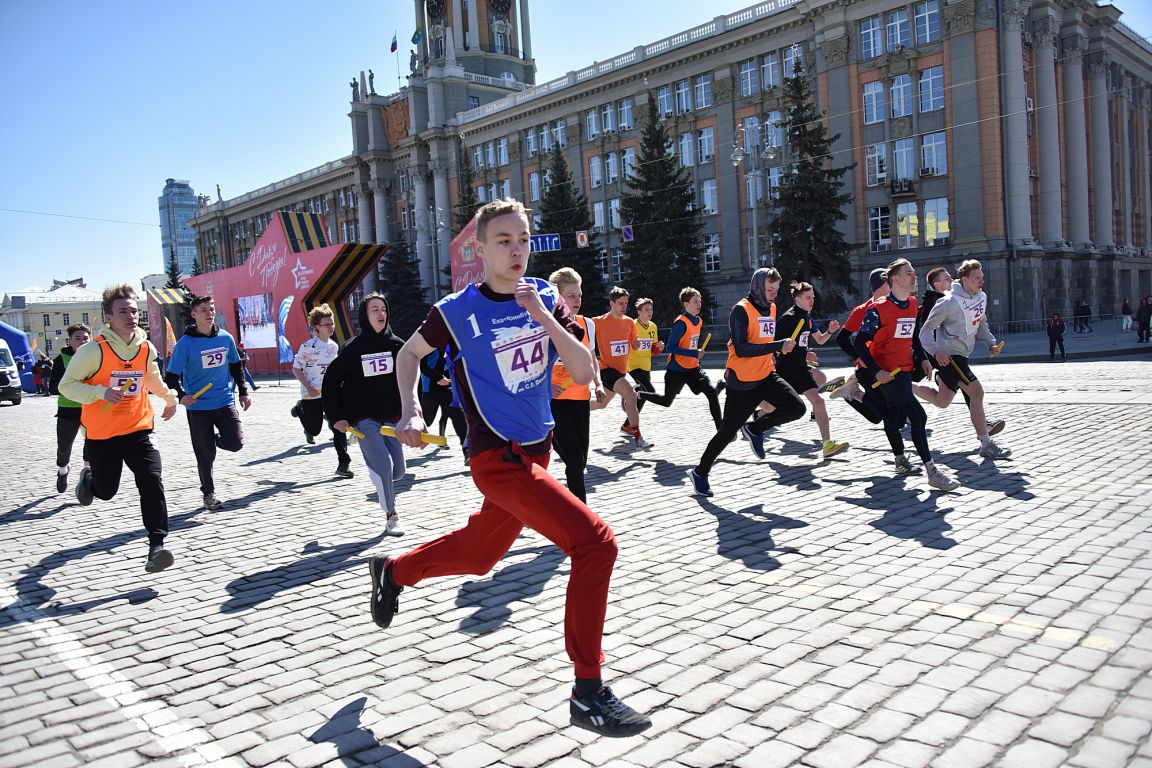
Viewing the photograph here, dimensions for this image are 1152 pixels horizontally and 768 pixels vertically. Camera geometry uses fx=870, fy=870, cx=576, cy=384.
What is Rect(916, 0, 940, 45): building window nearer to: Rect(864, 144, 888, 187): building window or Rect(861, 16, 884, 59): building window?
Rect(861, 16, 884, 59): building window

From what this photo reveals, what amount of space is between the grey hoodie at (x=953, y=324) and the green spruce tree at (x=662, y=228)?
113 feet

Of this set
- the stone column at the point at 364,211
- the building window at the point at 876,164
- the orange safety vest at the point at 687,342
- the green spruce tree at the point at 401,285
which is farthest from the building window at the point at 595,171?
the orange safety vest at the point at 687,342

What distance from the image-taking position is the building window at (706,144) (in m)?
52.0

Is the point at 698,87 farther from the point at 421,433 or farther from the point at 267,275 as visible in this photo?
the point at 421,433

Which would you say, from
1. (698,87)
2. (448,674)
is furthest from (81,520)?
(698,87)

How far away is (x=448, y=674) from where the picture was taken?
4.02 metres

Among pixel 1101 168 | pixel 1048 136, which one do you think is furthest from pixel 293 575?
pixel 1101 168

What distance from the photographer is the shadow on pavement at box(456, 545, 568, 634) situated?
4771 millimetres

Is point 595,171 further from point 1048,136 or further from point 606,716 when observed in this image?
point 606,716

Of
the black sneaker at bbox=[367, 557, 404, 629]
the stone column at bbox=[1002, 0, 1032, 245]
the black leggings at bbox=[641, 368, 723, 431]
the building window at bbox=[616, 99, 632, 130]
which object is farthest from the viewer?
the building window at bbox=[616, 99, 632, 130]

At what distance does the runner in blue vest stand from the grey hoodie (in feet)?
20.5

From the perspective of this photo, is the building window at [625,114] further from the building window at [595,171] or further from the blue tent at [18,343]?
the blue tent at [18,343]

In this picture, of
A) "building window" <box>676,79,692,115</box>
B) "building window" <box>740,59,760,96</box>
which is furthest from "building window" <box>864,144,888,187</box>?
"building window" <box>676,79,692,115</box>

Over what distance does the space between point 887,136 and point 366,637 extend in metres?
44.5
